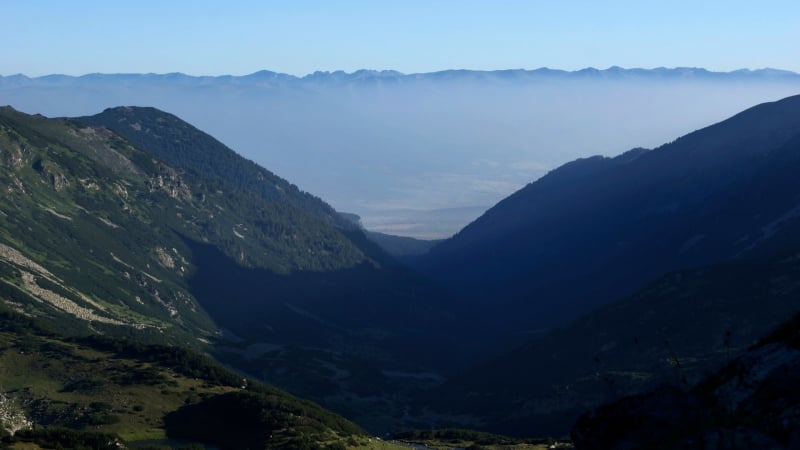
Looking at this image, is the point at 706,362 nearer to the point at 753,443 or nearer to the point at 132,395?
the point at 132,395

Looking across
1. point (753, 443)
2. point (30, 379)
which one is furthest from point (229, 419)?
point (753, 443)

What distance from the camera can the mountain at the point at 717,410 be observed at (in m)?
37.3

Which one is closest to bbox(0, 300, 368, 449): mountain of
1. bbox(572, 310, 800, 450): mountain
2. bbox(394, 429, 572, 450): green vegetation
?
bbox(394, 429, 572, 450): green vegetation

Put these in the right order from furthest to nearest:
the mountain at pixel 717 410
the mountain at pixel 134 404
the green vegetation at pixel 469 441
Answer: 1. the green vegetation at pixel 469 441
2. the mountain at pixel 134 404
3. the mountain at pixel 717 410

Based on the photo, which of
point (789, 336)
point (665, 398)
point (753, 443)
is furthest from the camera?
point (789, 336)

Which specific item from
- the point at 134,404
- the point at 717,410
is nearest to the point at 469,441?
the point at 134,404

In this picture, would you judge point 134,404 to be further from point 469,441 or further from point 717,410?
point 717,410

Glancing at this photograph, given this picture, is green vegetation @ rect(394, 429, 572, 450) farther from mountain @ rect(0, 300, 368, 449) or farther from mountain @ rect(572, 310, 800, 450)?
mountain @ rect(572, 310, 800, 450)

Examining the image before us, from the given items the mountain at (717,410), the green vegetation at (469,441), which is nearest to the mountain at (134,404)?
the green vegetation at (469,441)

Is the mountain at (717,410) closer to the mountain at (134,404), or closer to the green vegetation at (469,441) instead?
the mountain at (134,404)

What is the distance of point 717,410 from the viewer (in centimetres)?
4053

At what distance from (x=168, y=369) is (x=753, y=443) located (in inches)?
4944

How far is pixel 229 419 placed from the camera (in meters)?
122

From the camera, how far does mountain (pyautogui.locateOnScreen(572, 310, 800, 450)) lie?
3728 centimetres
